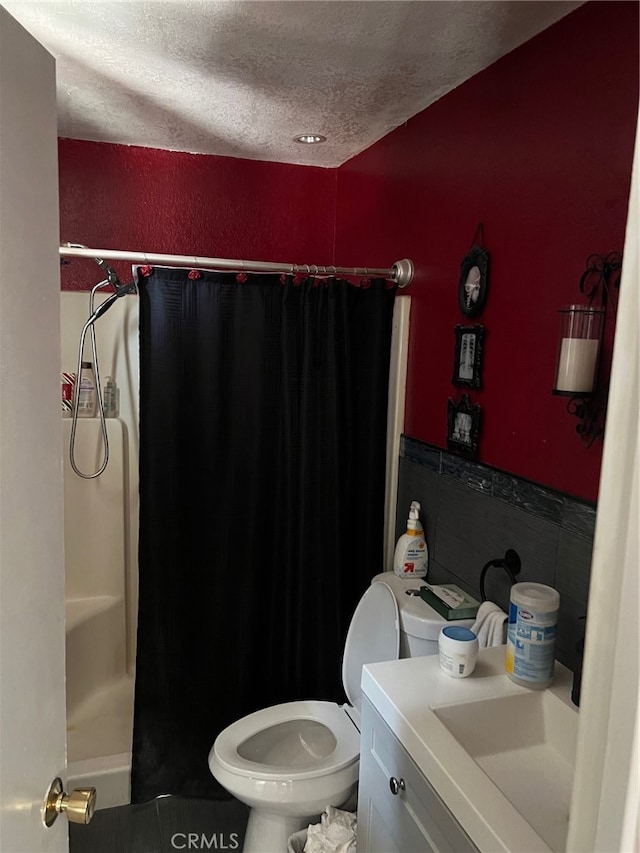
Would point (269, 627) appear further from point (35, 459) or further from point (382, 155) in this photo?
point (382, 155)

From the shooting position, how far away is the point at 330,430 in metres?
2.12

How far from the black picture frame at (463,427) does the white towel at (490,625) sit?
419mm

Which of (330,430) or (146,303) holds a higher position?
(146,303)

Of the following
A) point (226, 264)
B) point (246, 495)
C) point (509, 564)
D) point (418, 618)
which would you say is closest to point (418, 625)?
point (418, 618)

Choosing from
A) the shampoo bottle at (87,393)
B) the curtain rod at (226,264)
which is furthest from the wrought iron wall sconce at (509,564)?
the shampoo bottle at (87,393)

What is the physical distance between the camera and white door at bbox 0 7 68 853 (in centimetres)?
73

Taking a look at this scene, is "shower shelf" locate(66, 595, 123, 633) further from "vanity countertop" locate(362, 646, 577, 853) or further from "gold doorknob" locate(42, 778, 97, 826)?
"gold doorknob" locate(42, 778, 97, 826)

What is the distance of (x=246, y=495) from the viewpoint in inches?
83.9

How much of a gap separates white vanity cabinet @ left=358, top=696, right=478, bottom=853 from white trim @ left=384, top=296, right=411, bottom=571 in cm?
87

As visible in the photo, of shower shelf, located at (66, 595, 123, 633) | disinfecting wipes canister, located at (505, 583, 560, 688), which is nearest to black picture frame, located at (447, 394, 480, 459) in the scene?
disinfecting wipes canister, located at (505, 583, 560, 688)

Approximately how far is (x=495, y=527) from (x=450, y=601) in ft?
0.83

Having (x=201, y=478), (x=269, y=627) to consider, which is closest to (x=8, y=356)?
(x=201, y=478)

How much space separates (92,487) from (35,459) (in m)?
1.88

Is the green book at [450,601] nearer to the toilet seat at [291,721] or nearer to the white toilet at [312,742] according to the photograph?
the white toilet at [312,742]
